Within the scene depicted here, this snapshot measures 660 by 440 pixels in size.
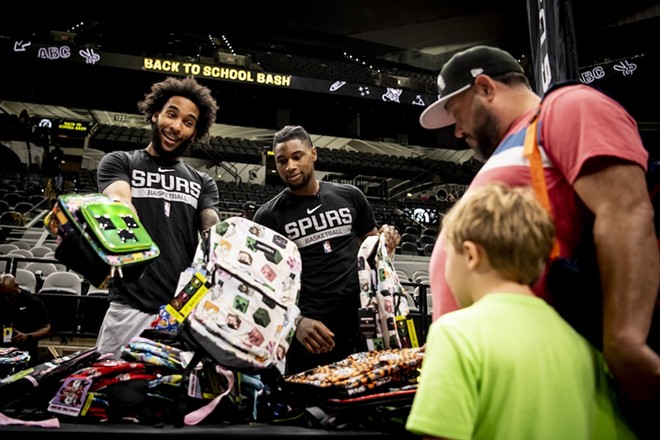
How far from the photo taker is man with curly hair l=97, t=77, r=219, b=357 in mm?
2307

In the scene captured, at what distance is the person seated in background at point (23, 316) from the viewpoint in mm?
4973

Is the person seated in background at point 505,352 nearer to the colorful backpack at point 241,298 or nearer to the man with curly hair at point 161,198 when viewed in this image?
the colorful backpack at point 241,298

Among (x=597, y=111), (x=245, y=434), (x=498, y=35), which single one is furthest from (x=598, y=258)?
(x=498, y=35)

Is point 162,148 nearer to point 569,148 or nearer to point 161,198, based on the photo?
point 161,198

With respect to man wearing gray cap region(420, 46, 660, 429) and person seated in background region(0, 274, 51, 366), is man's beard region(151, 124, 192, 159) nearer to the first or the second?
man wearing gray cap region(420, 46, 660, 429)

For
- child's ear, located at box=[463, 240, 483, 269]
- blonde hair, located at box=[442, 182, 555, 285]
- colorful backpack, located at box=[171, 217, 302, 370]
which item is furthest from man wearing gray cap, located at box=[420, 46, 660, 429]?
colorful backpack, located at box=[171, 217, 302, 370]

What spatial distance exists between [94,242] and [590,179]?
1.41m

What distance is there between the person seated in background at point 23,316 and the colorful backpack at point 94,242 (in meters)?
3.98

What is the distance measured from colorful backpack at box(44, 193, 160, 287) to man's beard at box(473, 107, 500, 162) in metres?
1.13

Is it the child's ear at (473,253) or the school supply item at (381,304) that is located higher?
the child's ear at (473,253)

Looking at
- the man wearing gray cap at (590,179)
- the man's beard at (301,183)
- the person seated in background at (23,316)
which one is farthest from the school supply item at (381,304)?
the person seated in background at (23,316)

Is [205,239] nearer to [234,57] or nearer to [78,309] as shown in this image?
[78,309]

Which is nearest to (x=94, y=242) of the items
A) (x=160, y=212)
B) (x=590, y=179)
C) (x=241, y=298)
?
(x=241, y=298)

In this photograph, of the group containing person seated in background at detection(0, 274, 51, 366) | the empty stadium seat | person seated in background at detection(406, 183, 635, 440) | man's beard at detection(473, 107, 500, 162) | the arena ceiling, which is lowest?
person seated in background at detection(0, 274, 51, 366)
